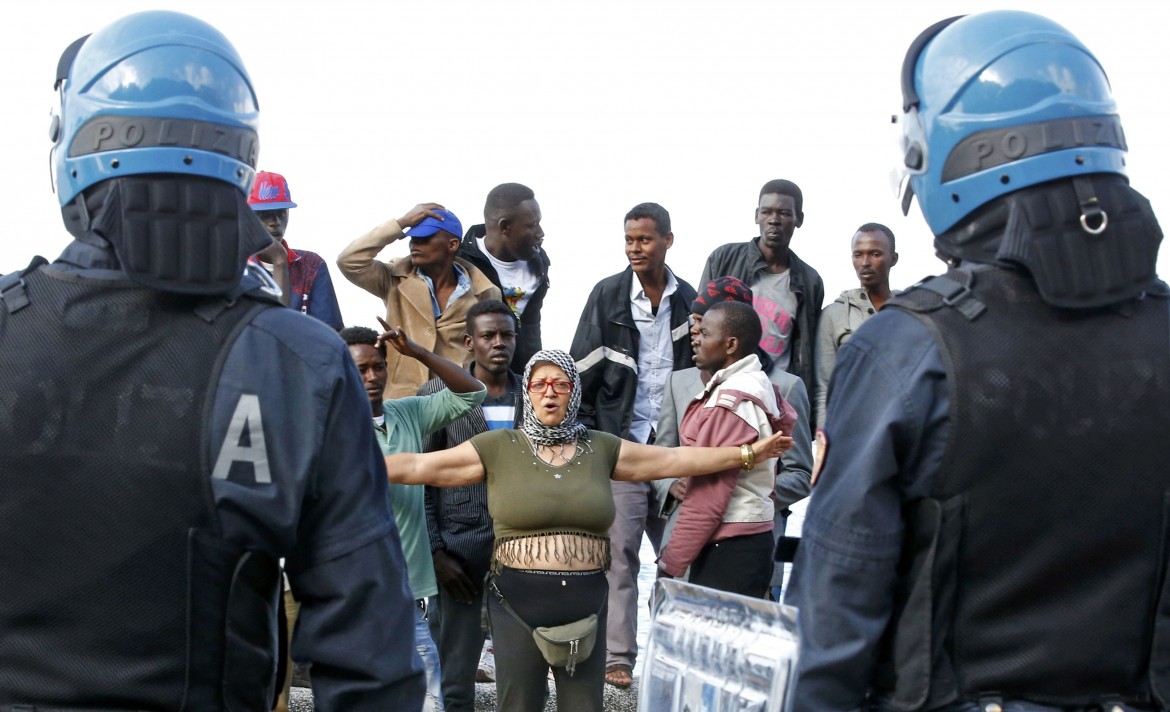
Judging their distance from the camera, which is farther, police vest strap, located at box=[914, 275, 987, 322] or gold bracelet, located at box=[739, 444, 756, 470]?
gold bracelet, located at box=[739, 444, 756, 470]

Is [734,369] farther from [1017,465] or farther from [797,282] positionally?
[1017,465]

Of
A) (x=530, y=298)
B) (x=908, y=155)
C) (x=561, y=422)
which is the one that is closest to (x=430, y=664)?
(x=561, y=422)

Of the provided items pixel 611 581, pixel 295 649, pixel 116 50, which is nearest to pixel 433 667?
pixel 611 581

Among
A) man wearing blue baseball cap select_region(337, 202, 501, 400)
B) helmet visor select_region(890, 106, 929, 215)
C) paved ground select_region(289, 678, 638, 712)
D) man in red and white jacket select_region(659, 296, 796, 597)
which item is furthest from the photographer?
man wearing blue baseball cap select_region(337, 202, 501, 400)

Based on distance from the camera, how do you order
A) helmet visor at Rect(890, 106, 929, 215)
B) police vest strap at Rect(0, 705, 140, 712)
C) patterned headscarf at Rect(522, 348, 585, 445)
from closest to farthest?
police vest strap at Rect(0, 705, 140, 712) < helmet visor at Rect(890, 106, 929, 215) < patterned headscarf at Rect(522, 348, 585, 445)

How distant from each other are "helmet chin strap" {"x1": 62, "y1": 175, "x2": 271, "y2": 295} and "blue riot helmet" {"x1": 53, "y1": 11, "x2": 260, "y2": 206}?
35mm

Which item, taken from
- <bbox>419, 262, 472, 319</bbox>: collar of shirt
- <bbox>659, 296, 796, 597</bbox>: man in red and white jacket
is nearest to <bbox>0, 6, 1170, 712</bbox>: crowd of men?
<bbox>659, 296, 796, 597</bbox>: man in red and white jacket

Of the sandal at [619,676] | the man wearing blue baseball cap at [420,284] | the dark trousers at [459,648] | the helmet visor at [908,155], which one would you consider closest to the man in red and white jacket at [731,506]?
the sandal at [619,676]

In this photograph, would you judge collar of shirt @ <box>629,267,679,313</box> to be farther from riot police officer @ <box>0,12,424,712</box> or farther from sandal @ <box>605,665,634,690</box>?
riot police officer @ <box>0,12,424,712</box>

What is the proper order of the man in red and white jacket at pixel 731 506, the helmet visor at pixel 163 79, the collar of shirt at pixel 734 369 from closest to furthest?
the helmet visor at pixel 163 79 < the man in red and white jacket at pixel 731 506 < the collar of shirt at pixel 734 369

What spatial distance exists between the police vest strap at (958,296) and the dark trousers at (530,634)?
286 cm

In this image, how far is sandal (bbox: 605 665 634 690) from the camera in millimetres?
6309

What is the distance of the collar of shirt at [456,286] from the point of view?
22.2 feet

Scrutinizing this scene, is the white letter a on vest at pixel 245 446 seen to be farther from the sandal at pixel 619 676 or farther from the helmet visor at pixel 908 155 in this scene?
the sandal at pixel 619 676
